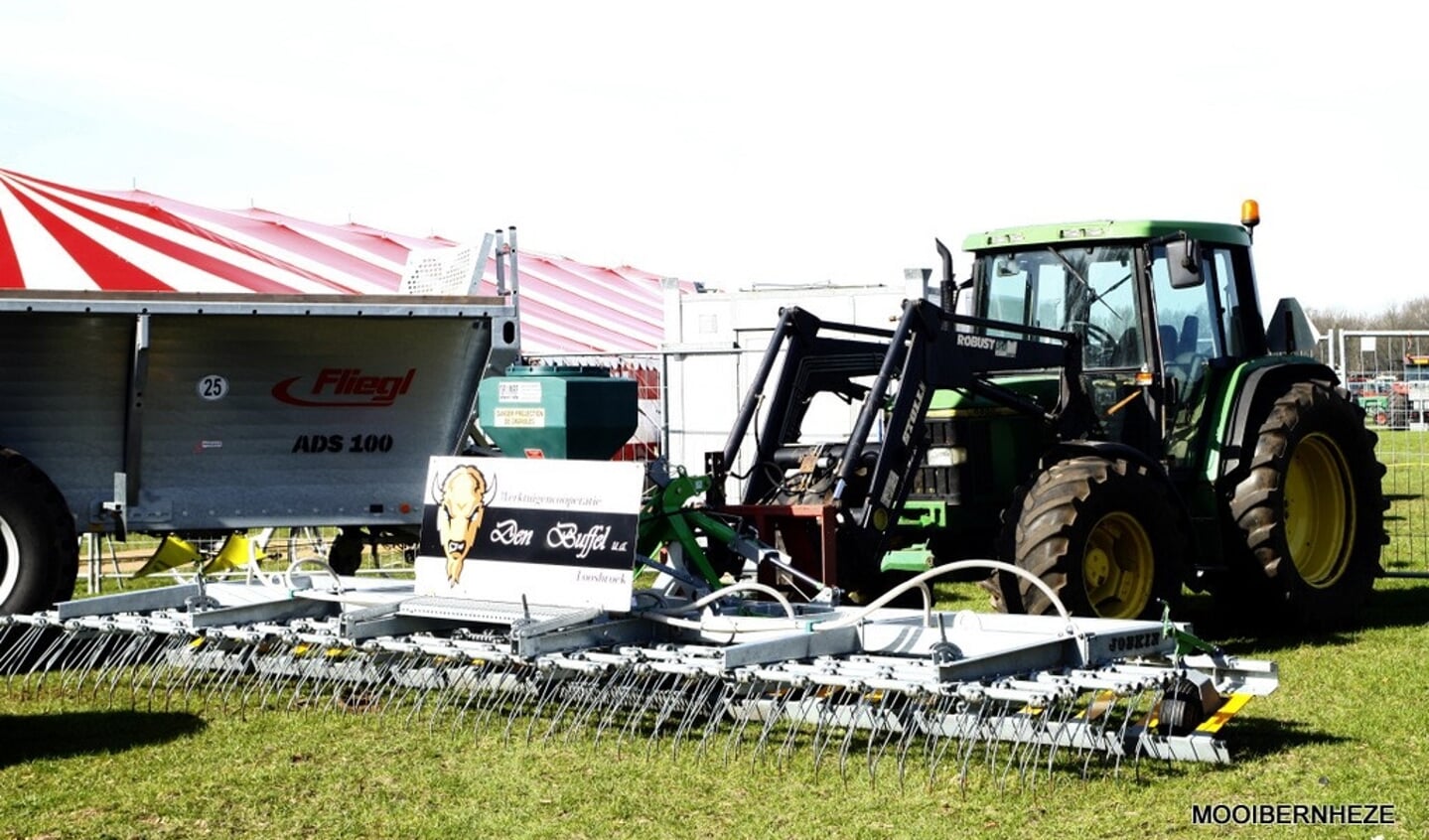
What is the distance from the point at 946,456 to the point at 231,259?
6.13 meters

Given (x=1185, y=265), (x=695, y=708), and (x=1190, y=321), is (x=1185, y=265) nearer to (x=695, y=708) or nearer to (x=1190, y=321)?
(x=1190, y=321)

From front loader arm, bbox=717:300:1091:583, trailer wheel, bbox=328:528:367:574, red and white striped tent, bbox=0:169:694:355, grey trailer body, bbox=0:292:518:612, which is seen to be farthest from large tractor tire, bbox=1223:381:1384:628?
red and white striped tent, bbox=0:169:694:355

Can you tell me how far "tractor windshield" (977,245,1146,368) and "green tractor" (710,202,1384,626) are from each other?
0.01m

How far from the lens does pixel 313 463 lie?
31.5ft

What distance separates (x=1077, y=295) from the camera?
8.94 metres

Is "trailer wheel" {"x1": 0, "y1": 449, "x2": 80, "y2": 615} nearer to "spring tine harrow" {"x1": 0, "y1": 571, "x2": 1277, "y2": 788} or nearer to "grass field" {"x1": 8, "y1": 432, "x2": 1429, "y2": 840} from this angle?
"spring tine harrow" {"x1": 0, "y1": 571, "x2": 1277, "y2": 788}

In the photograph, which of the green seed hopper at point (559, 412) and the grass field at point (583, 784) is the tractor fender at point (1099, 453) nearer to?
the grass field at point (583, 784)

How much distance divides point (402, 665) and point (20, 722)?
1.49 metres

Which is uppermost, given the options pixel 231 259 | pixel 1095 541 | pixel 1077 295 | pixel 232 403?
pixel 231 259

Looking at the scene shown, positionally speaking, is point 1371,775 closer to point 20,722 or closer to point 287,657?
point 287,657

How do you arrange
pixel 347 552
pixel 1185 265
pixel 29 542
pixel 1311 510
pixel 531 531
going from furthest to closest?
pixel 347 552 → pixel 1311 510 → pixel 29 542 → pixel 1185 265 → pixel 531 531

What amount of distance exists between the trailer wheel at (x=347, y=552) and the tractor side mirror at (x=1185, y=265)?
5.34 m

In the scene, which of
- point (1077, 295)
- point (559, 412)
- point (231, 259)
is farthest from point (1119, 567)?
point (231, 259)

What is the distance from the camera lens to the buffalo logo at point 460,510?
665 centimetres
